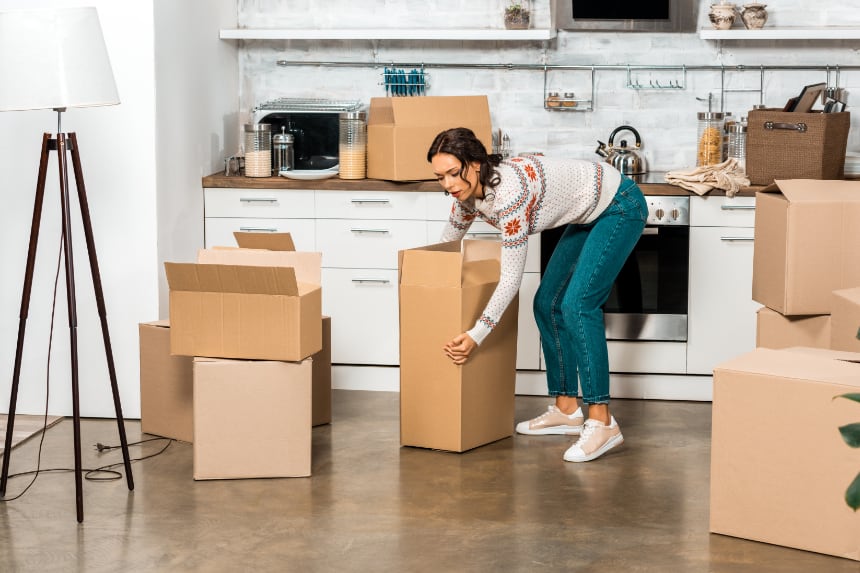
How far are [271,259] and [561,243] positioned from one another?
1026 mm

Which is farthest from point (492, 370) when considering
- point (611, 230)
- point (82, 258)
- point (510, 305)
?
point (82, 258)

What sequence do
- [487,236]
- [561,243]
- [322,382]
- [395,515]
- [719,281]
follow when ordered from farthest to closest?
[487,236]
[719,281]
[322,382]
[561,243]
[395,515]

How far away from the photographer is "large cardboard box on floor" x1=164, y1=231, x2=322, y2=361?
3.52m

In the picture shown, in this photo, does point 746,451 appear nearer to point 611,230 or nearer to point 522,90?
point 611,230

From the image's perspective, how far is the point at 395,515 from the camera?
336 cm

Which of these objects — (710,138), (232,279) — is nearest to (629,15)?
(710,138)

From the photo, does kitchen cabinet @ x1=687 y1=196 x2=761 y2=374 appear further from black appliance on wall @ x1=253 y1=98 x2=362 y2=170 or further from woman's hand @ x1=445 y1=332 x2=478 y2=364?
black appliance on wall @ x1=253 y1=98 x2=362 y2=170

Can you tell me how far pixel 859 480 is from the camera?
1959 mm

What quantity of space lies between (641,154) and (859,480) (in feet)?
11.3

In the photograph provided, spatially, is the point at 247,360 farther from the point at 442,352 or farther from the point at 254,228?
the point at 254,228

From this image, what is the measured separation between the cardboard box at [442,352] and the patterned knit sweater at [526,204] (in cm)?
14

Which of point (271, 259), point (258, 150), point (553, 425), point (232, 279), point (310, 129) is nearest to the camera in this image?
point (232, 279)

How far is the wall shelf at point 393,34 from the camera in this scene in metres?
5.05

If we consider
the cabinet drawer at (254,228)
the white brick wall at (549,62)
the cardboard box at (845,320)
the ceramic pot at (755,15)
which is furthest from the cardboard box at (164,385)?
the ceramic pot at (755,15)
